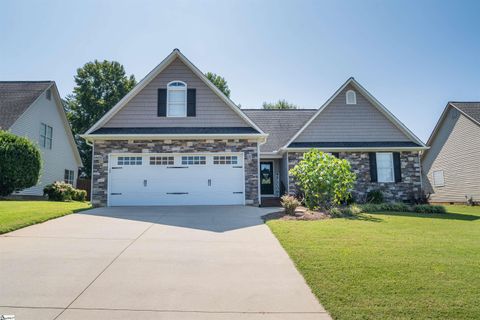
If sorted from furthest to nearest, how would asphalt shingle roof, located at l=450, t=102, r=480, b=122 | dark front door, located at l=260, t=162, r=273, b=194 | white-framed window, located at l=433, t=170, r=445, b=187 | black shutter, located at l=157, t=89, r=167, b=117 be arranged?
1. white-framed window, located at l=433, t=170, r=445, b=187
2. asphalt shingle roof, located at l=450, t=102, r=480, b=122
3. dark front door, located at l=260, t=162, r=273, b=194
4. black shutter, located at l=157, t=89, r=167, b=117

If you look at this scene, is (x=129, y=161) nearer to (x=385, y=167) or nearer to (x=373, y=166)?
(x=373, y=166)

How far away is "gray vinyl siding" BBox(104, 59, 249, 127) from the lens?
1393cm

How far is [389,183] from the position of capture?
50.4 ft

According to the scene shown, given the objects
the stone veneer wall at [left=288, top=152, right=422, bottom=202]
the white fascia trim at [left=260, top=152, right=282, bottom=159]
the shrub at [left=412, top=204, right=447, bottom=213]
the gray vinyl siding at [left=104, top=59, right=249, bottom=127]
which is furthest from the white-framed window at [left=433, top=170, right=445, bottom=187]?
the gray vinyl siding at [left=104, top=59, right=249, bottom=127]

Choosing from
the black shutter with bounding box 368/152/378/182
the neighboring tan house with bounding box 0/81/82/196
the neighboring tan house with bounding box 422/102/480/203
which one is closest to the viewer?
the black shutter with bounding box 368/152/378/182

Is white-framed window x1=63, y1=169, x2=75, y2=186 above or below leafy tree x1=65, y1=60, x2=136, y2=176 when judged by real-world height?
below

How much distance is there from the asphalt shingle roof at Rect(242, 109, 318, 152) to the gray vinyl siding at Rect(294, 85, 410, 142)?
200 centimetres

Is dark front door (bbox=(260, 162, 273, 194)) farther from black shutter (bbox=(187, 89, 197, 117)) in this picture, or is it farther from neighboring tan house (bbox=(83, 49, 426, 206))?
black shutter (bbox=(187, 89, 197, 117))

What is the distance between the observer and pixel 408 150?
15492 millimetres

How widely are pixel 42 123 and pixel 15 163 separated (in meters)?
6.33

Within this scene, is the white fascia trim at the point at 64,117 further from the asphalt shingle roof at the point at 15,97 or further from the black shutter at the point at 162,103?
the black shutter at the point at 162,103

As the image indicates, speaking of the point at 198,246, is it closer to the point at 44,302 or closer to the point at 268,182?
the point at 44,302

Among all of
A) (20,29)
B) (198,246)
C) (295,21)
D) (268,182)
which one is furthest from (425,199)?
(20,29)

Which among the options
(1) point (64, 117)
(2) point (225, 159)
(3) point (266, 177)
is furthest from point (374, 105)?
(1) point (64, 117)
